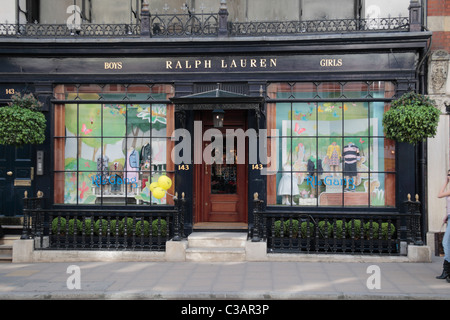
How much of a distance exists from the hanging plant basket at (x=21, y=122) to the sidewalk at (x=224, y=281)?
281 cm

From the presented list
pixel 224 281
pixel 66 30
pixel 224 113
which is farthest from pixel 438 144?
pixel 66 30

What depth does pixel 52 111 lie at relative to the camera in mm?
11289

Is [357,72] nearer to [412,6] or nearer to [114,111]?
[412,6]

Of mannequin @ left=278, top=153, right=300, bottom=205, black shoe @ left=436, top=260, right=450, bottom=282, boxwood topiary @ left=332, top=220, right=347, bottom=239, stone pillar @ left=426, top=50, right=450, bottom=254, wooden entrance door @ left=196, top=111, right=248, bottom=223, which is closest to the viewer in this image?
black shoe @ left=436, top=260, right=450, bottom=282

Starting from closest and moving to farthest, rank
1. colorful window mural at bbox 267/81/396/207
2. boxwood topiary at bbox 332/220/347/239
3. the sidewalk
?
the sidewalk, boxwood topiary at bbox 332/220/347/239, colorful window mural at bbox 267/81/396/207

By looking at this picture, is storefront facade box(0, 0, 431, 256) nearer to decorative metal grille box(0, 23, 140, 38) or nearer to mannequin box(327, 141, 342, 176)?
mannequin box(327, 141, 342, 176)

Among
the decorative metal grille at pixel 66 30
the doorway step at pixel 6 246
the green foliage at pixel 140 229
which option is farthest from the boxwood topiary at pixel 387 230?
the doorway step at pixel 6 246

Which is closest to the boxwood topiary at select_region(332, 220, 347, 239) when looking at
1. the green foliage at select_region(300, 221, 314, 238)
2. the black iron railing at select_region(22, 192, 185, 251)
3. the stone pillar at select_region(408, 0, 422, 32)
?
the green foliage at select_region(300, 221, 314, 238)

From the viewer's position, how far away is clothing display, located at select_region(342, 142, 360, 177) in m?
11.0

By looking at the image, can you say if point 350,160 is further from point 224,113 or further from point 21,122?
point 21,122

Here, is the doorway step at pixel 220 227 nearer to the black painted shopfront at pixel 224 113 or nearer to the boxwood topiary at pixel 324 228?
the black painted shopfront at pixel 224 113

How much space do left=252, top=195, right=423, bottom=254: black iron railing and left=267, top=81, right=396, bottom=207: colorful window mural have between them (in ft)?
1.99

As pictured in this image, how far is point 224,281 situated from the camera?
8.26 metres

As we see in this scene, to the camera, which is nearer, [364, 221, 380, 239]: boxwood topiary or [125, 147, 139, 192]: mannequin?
[364, 221, 380, 239]: boxwood topiary
